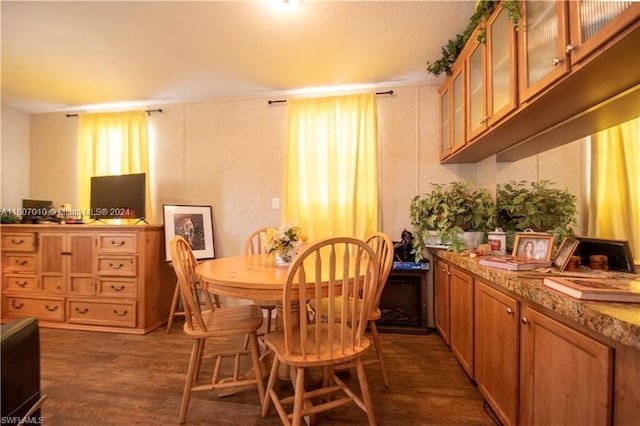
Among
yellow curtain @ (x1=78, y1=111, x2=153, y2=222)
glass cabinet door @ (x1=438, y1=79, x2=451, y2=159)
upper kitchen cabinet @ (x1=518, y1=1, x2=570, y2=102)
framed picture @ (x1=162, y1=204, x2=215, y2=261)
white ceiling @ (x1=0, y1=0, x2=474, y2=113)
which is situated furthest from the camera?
yellow curtain @ (x1=78, y1=111, x2=153, y2=222)

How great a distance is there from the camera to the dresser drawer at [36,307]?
2.70m

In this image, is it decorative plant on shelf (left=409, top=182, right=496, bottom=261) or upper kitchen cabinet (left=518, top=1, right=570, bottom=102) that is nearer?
upper kitchen cabinet (left=518, top=1, right=570, bottom=102)

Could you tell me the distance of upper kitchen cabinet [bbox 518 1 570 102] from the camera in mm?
1072

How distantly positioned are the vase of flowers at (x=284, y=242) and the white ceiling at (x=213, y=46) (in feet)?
4.91

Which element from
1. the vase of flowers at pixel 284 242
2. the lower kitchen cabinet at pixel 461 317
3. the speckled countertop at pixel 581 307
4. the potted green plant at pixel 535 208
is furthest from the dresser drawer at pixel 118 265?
the potted green plant at pixel 535 208

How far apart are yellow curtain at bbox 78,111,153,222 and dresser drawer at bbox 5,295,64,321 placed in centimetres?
109

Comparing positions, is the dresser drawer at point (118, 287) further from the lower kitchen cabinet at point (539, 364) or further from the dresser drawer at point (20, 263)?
the lower kitchen cabinet at point (539, 364)

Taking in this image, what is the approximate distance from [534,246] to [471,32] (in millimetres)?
1510

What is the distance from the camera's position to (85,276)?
2654mm

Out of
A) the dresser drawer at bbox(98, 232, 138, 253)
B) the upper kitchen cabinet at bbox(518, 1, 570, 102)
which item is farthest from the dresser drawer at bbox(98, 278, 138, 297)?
the upper kitchen cabinet at bbox(518, 1, 570, 102)

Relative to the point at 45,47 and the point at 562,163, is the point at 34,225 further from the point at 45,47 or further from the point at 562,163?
the point at 562,163

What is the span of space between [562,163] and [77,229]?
399 centimetres

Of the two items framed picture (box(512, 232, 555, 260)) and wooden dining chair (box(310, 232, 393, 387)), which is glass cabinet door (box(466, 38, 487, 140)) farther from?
wooden dining chair (box(310, 232, 393, 387))


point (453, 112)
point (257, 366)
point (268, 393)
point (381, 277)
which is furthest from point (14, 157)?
point (453, 112)
